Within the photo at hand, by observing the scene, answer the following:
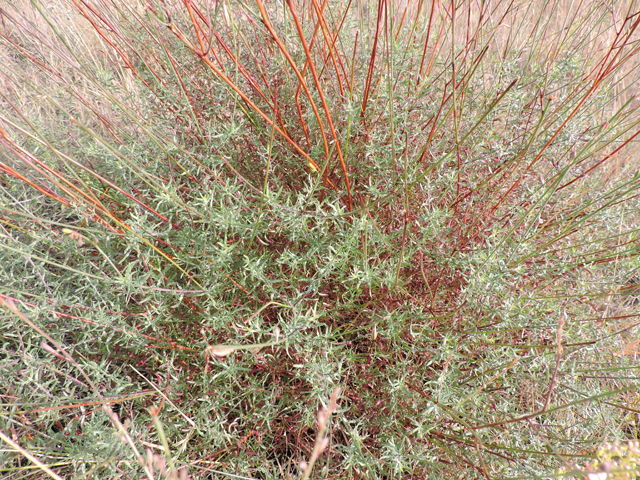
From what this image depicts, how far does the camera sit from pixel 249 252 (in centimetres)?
166

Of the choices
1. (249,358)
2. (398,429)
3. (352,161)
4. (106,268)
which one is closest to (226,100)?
(352,161)

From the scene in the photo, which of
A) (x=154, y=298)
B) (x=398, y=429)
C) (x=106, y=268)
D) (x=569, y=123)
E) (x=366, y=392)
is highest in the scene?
(x=106, y=268)

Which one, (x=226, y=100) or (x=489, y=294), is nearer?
(x=489, y=294)

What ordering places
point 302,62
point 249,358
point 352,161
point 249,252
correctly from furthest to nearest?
point 302,62 < point 352,161 < point 249,252 < point 249,358

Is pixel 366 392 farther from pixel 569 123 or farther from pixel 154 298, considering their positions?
pixel 569 123

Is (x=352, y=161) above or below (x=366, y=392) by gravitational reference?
above

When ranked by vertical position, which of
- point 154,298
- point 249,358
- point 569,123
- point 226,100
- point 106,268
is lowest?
point 249,358

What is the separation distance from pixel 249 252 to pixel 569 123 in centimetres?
148

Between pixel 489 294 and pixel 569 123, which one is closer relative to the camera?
pixel 489 294

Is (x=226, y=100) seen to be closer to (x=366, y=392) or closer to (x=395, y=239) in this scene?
(x=395, y=239)

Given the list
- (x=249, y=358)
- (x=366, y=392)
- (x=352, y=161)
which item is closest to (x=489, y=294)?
(x=366, y=392)

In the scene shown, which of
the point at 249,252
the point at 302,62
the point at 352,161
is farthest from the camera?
the point at 302,62

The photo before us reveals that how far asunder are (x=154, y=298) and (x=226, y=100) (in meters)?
0.99

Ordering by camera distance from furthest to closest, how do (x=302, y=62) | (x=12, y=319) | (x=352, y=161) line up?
(x=302, y=62)
(x=352, y=161)
(x=12, y=319)
